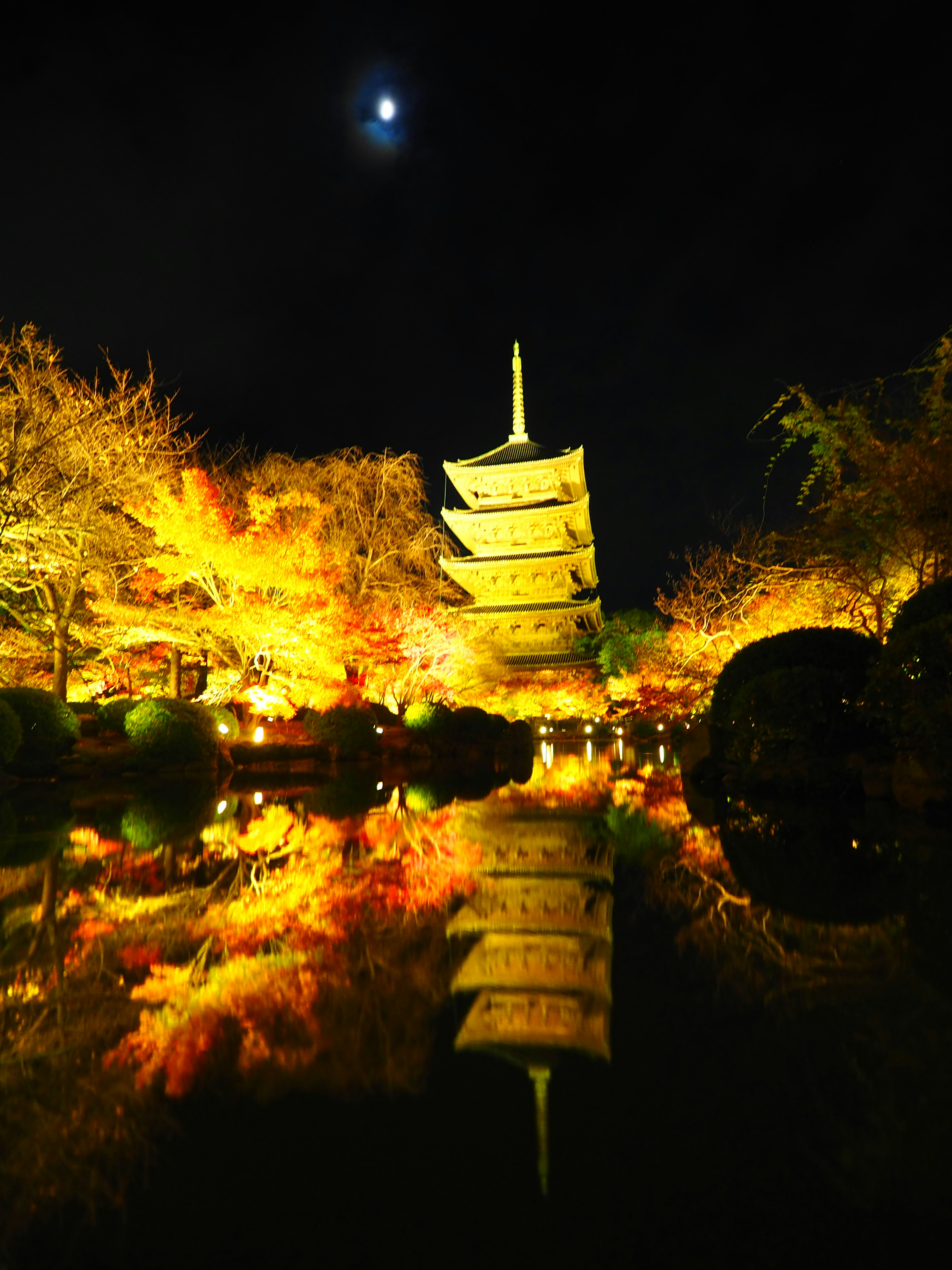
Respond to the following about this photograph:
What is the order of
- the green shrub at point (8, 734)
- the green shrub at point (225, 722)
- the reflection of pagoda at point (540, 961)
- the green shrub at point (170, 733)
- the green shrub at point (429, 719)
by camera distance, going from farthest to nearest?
the green shrub at point (429, 719) < the green shrub at point (225, 722) < the green shrub at point (170, 733) < the green shrub at point (8, 734) < the reflection of pagoda at point (540, 961)

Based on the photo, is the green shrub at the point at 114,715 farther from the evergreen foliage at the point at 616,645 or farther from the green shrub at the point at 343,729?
the evergreen foliage at the point at 616,645

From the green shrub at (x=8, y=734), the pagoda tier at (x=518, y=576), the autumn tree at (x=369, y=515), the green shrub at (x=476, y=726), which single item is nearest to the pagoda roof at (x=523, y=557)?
the pagoda tier at (x=518, y=576)

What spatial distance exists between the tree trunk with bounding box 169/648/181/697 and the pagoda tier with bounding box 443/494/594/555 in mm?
15562

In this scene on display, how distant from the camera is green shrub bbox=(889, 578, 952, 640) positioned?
6574mm

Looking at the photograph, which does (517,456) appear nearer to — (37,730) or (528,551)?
(528,551)

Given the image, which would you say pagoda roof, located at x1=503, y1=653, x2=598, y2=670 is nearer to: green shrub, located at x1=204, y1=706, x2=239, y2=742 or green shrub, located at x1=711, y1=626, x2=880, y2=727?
green shrub, located at x1=204, y1=706, x2=239, y2=742

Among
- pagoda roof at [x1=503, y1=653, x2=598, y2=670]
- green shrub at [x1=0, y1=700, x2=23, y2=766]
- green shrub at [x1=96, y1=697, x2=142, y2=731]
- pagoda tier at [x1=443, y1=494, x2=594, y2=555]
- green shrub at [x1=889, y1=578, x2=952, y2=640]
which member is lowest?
green shrub at [x1=0, y1=700, x2=23, y2=766]

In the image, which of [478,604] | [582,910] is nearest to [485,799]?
[582,910]

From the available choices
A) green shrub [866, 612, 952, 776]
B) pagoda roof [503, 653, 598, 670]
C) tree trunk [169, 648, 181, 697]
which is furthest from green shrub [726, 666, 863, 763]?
pagoda roof [503, 653, 598, 670]

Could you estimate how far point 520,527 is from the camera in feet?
101

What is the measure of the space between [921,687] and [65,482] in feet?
46.6

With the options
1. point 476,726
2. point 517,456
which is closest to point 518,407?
point 517,456

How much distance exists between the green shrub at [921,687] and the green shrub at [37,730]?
11.7 m

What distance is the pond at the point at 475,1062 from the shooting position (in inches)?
58.5
